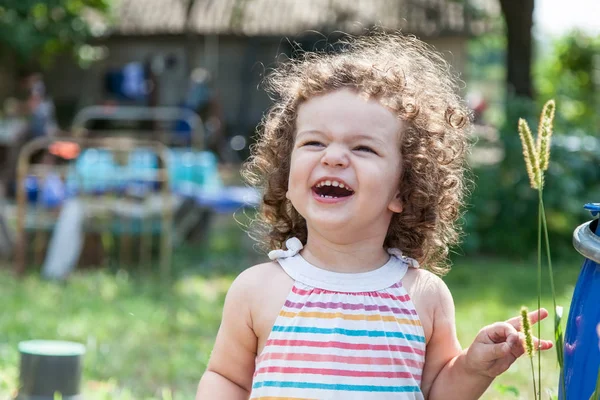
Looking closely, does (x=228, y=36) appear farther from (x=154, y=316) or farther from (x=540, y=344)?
(x=540, y=344)

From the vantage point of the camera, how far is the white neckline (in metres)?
1.97

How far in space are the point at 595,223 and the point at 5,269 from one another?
6.62 meters

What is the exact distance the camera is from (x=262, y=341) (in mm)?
1991

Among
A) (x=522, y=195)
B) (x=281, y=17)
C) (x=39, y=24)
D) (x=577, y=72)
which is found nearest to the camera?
(x=522, y=195)

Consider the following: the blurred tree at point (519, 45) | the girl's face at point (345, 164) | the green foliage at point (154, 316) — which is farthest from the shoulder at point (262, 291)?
the blurred tree at point (519, 45)

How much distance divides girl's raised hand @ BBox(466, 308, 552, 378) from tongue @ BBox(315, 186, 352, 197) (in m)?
0.38

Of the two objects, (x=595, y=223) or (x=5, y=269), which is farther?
(x=5, y=269)

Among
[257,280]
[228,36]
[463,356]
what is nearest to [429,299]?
[463,356]

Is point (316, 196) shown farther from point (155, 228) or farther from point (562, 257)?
point (562, 257)

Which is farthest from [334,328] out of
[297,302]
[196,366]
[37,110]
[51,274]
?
[37,110]

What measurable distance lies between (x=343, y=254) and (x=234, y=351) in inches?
11.8

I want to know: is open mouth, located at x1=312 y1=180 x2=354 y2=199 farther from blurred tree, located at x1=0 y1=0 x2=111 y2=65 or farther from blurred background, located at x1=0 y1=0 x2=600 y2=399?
blurred tree, located at x1=0 y1=0 x2=111 y2=65

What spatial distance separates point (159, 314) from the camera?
588 centimetres

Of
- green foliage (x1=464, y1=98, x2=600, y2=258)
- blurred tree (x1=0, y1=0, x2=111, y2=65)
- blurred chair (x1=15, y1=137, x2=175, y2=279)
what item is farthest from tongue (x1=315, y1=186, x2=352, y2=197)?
blurred tree (x1=0, y1=0, x2=111, y2=65)
